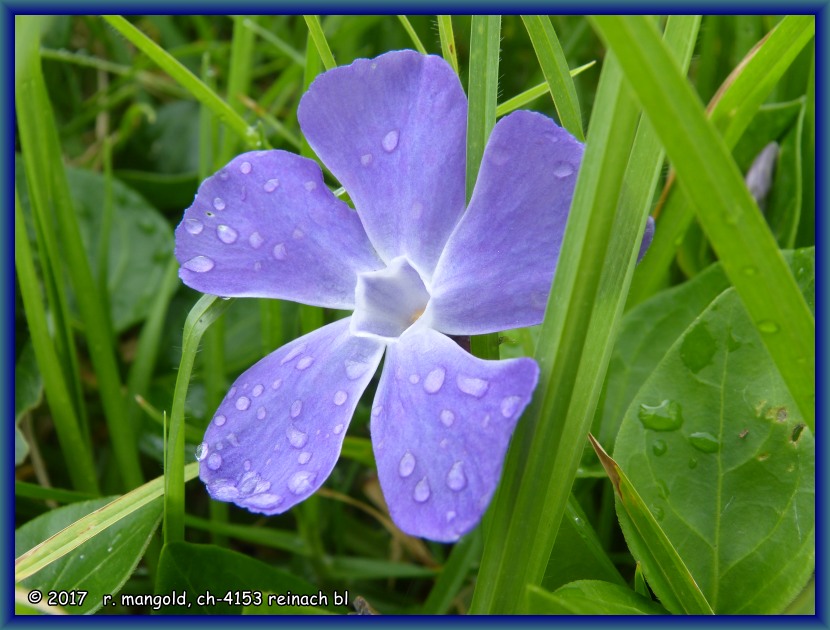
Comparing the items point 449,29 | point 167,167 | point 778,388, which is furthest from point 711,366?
point 167,167

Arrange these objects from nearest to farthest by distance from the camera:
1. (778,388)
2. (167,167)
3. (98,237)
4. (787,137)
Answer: (778,388) → (787,137) → (98,237) → (167,167)

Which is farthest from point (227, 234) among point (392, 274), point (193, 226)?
point (392, 274)

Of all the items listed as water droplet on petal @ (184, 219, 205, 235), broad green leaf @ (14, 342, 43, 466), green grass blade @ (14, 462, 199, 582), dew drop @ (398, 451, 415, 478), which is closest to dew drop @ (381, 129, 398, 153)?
water droplet on petal @ (184, 219, 205, 235)

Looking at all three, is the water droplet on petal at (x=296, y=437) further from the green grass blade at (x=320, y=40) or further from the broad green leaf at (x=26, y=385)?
the broad green leaf at (x=26, y=385)

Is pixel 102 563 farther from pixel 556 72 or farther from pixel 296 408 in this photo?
pixel 556 72

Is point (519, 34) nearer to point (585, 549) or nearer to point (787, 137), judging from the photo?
point (787, 137)

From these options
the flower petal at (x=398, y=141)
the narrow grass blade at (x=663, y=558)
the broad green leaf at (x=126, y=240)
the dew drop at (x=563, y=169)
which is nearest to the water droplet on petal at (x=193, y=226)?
the flower petal at (x=398, y=141)
